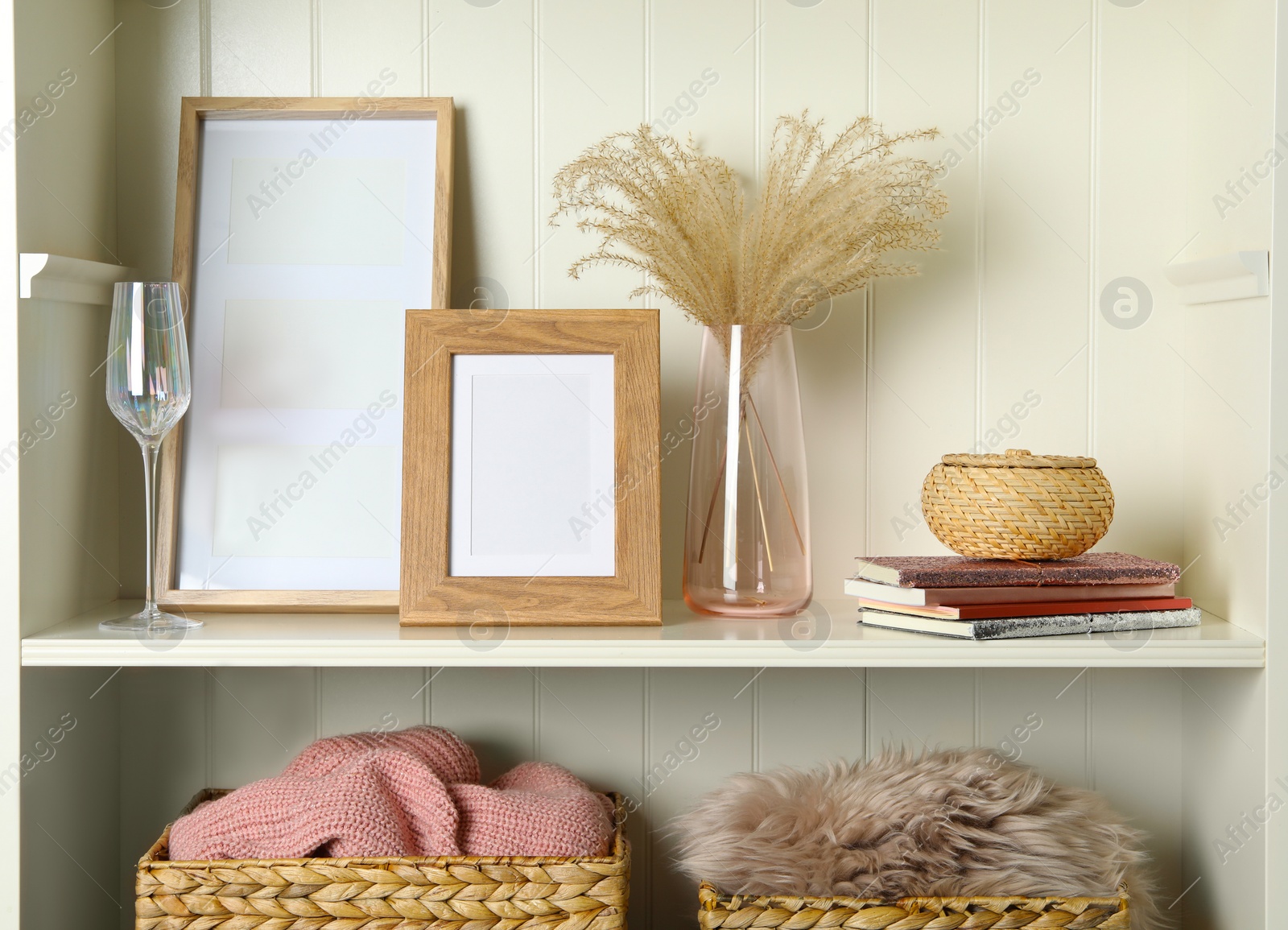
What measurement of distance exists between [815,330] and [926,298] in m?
0.14

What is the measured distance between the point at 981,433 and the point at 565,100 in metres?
0.63

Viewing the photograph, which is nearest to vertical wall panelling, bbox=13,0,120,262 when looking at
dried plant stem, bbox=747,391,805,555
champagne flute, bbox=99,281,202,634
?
champagne flute, bbox=99,281,202,634

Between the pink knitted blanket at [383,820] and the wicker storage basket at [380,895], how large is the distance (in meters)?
0.02

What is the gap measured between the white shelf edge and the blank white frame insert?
39 cm

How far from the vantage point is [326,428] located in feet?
3.81

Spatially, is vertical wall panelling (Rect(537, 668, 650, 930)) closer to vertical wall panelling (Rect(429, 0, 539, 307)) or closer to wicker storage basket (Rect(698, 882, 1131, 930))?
wicker storage basket (Rect(698, 882, 1131, 930))

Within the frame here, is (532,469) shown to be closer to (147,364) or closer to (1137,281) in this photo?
(147,364)

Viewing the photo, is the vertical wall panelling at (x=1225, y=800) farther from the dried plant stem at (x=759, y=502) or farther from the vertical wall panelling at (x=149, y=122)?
the vertical wall panelling at (x=149, y=122)

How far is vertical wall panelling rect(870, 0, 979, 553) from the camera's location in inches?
47.7

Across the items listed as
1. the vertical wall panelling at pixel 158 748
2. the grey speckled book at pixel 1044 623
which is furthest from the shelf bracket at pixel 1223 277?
the vertical wall panelling at pixel 158 748

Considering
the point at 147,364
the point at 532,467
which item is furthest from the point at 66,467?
the point at 532,467

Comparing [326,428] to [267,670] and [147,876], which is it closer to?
[267,670]

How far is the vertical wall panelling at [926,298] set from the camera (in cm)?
121

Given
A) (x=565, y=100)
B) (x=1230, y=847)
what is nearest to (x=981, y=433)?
(x=1230, y=847)
